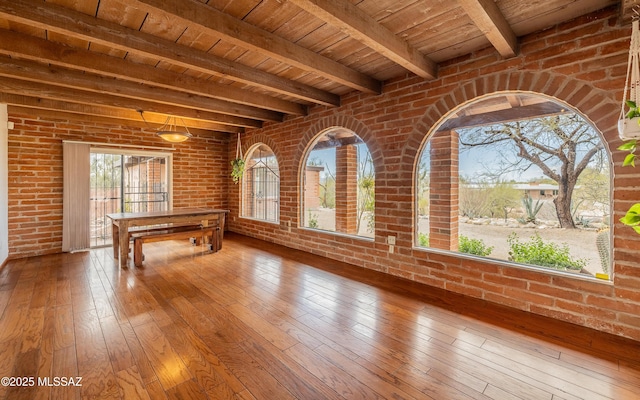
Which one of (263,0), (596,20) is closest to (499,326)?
(596,20)

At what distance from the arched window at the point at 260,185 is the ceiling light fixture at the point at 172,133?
142 cm

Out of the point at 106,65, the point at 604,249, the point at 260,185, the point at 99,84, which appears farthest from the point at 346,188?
the point at 99,84

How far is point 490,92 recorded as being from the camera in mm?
2570

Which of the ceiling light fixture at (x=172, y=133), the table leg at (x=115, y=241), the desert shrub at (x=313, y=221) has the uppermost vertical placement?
the ceiling light fixture at (x=172, y=133)

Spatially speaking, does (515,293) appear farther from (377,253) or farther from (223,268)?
(223,268)

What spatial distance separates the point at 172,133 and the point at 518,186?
4191 millimetres

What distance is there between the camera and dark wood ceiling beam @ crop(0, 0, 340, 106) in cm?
183

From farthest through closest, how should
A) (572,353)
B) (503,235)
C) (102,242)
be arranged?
(102,242) < (503,235) < (572,353)

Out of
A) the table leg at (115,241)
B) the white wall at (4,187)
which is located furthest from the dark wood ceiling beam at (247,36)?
the white wall at (4,187)

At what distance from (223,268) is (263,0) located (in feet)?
9.83

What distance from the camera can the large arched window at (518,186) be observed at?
7.58ft

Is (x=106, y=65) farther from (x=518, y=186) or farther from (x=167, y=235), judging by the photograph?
(x=518, y=186)

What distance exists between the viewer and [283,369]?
5.47 ft

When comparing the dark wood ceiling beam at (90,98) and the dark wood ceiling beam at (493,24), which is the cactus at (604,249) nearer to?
the dark wood ceiling beam at (493,24)
